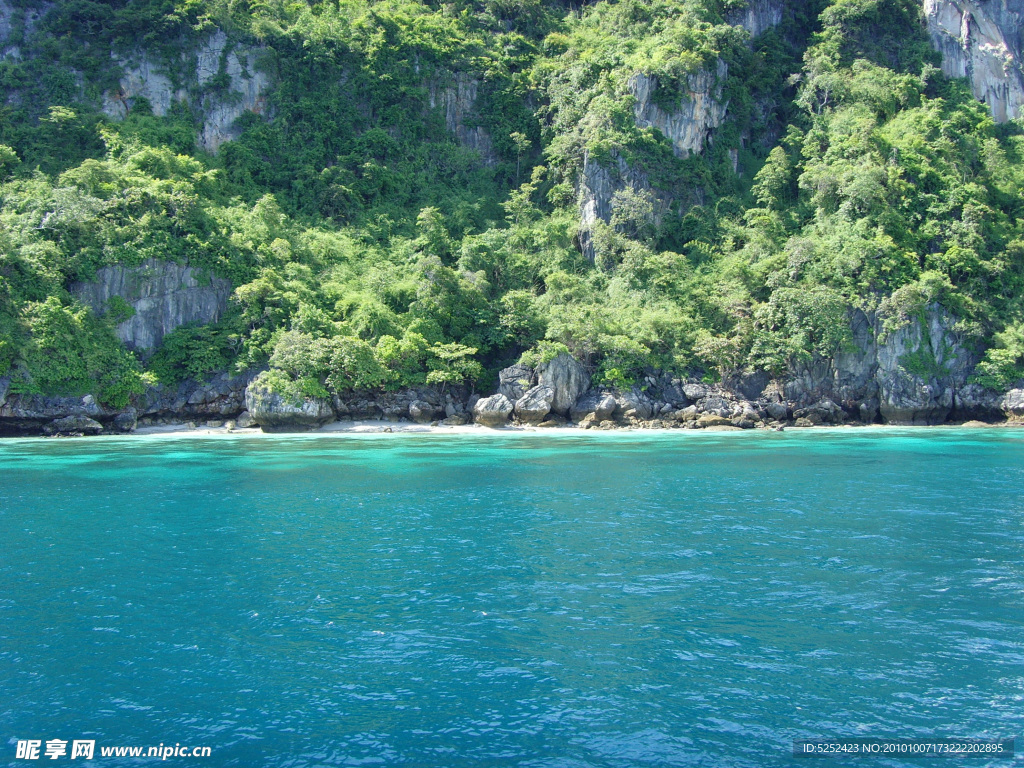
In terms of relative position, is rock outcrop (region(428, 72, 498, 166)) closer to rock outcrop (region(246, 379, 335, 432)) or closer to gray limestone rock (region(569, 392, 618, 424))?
gray limestone rock (region(569, 392, 618, 424))

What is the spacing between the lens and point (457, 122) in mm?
54781

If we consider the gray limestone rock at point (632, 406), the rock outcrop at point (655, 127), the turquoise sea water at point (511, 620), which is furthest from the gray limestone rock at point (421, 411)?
the turquoise sea water at point (511, 620)

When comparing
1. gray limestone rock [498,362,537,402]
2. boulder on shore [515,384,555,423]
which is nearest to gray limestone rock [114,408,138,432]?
gray limestone rock [498,362,537,402]

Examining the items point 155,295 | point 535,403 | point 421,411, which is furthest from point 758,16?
point 155,295

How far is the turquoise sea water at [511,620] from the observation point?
6367 mm

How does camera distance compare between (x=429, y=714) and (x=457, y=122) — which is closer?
(x=429, y=714)

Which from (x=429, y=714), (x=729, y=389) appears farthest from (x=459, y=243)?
(x=429, y=714)

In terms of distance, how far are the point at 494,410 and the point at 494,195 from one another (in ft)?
73.5

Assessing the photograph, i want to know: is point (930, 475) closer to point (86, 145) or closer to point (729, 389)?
point (729, 389)

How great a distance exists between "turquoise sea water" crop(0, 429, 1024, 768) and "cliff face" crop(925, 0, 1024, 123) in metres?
47.3

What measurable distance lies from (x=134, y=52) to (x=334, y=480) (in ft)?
146

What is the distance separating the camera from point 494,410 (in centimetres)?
3528

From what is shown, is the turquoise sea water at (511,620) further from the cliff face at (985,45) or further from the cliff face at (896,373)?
the cliff face at (985,45)

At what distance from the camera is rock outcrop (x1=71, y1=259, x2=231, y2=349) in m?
36.2
